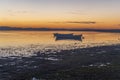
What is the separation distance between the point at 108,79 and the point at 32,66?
13.1 m

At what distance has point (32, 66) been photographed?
45312mm

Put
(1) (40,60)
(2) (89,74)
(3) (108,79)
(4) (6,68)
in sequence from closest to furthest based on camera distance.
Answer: (3) (108,79) → (2) (89,74) → (4) (6,68) → (1) (40,60)

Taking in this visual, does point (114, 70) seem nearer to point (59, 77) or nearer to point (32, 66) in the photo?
point (59, 77)

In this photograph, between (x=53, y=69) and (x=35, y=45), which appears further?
(x=35, y=45)

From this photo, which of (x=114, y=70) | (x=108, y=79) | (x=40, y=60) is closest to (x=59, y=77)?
(x=108, y=79)

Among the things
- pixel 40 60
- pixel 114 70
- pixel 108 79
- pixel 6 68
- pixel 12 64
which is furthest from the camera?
pixel 40 60

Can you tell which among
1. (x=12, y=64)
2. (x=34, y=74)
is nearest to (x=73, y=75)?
(x=34, y=74)

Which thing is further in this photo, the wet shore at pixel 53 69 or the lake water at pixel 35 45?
the lake water at pixel 35 45

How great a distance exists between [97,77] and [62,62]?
14403 mm

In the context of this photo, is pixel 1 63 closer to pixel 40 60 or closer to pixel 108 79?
pixel 40 60

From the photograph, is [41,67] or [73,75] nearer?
[73,75]

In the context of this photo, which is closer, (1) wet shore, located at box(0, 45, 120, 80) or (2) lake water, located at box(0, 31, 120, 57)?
(1) wet shore, located at box(0, 45, 120, 80)

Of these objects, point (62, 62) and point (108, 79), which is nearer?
point (108, 79)

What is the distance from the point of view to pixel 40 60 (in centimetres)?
5106
